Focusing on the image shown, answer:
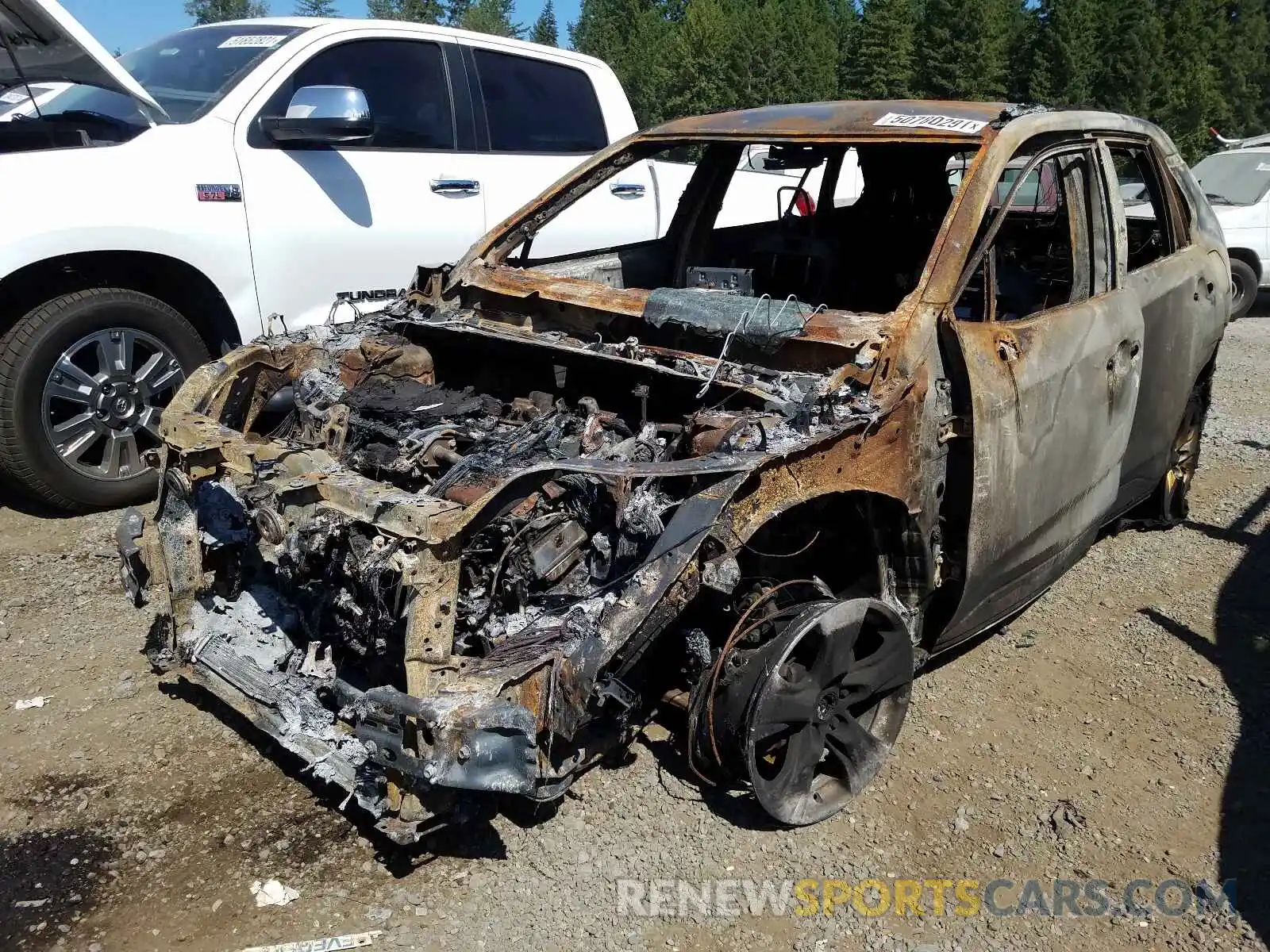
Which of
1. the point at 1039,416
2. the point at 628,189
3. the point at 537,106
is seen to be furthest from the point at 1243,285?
the point at 1039,416

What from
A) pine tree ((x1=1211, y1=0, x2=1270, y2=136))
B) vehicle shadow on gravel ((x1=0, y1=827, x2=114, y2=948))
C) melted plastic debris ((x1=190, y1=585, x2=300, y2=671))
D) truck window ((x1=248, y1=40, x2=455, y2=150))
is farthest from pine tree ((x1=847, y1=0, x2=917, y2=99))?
vehicle shadow on gravel ((x1=0, y1=827, x2=114, y2=948))

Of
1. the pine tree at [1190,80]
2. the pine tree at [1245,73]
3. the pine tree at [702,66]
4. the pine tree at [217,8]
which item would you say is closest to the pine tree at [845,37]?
the pine tree at [702,66]

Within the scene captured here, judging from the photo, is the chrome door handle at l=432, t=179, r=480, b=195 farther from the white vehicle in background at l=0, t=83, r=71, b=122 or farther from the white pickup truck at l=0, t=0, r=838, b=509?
the white vehicle in background at l=0, t=83, r=71, b=122

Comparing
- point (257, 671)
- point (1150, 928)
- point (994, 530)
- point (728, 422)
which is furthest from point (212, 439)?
point (1150, 928)

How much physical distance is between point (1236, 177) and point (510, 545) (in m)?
10.8

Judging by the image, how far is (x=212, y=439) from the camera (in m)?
3.12

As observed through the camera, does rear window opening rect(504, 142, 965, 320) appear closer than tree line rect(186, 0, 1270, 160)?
Yes

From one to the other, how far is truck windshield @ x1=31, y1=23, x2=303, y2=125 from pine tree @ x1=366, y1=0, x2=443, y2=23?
40209mm

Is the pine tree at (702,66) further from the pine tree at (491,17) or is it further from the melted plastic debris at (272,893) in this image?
the melted plastic debris at (272,893)

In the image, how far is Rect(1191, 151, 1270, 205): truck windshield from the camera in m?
10.4

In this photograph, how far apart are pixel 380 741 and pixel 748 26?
50.5 meters

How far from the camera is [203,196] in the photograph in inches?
193

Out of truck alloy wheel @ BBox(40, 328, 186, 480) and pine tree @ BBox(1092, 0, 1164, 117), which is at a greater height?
pine tree @ BBox(1092, 0, 1164, 117)

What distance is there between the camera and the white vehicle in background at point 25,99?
474 centimetres
